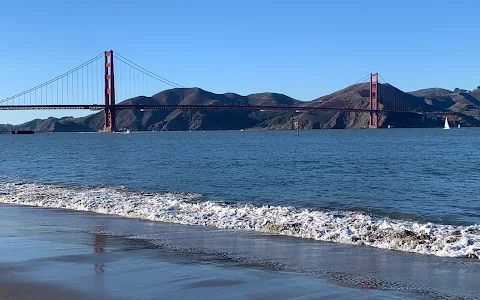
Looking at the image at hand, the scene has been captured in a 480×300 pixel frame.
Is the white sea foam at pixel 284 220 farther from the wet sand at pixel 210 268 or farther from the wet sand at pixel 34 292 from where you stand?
the wet sand at pixel 34 292

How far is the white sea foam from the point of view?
7.54 metres

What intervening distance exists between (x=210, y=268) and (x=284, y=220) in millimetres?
3612

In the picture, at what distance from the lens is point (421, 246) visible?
7289mm

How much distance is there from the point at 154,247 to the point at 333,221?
331 centimetres

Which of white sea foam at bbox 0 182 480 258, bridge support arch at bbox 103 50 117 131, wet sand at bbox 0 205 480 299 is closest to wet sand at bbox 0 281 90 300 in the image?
wet sand at bbox 0 205 480 299

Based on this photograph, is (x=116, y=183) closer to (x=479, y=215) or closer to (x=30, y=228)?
(x=30, y=228)

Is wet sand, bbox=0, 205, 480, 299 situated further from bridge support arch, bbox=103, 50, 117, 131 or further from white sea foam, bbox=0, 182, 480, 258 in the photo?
bridge support arch, bbox=103, 50, 117, 131

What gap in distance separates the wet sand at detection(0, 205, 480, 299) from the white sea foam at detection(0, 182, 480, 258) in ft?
1.59

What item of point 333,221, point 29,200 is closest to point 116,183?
point 29,200

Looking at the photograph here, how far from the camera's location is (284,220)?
9.50 m

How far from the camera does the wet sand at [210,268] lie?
5.08 metres

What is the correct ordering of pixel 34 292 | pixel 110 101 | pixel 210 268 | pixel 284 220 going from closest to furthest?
pixel 34 292 → pixel 210 268 → pixel 284 220 → pixel 110 101

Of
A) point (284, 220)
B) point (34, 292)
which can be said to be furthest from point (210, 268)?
point (284, 220)

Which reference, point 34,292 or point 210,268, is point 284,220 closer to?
point 210,268
